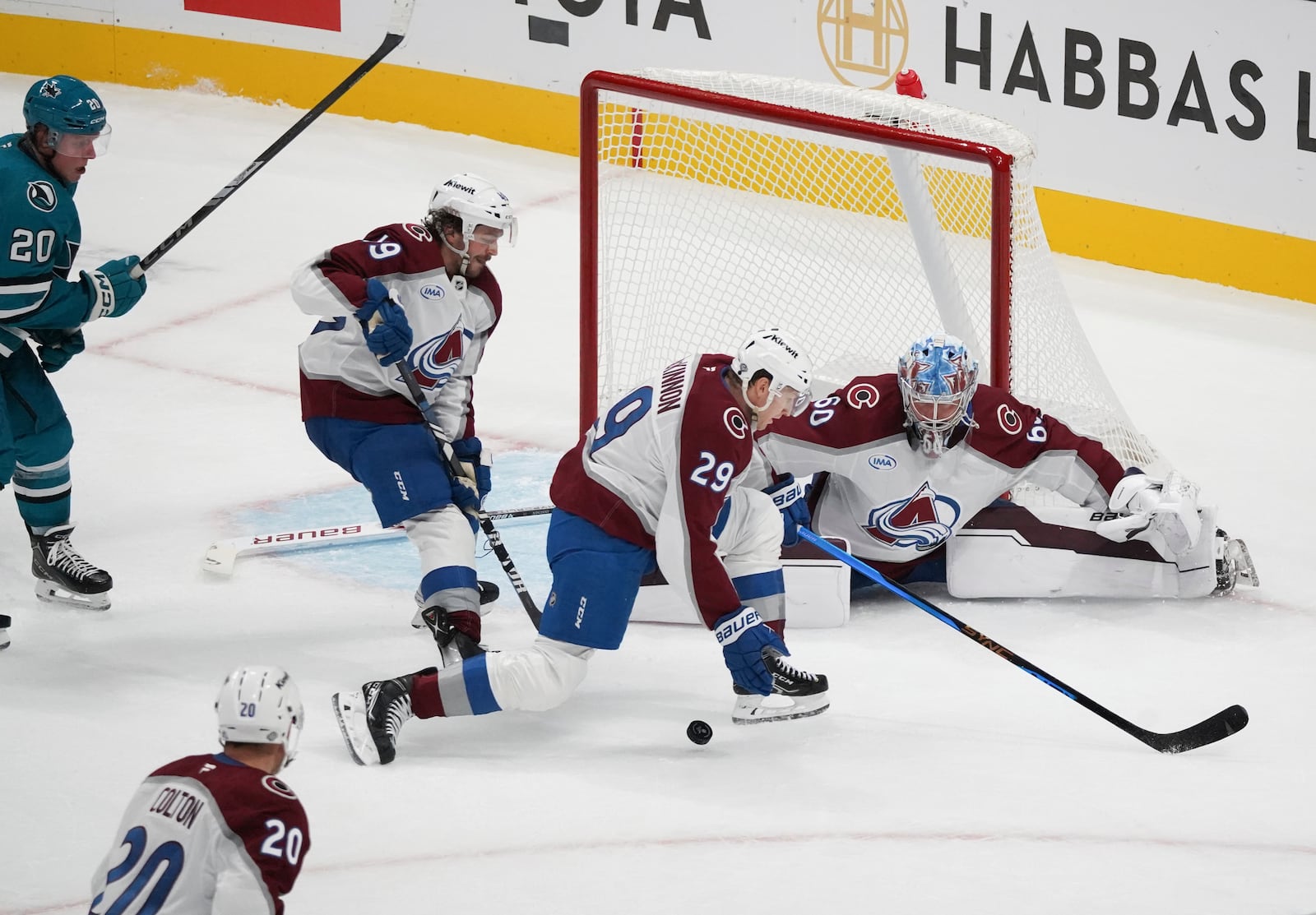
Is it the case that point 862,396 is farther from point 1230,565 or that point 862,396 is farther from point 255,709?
point 255,709

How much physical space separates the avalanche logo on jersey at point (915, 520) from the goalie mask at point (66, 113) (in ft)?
6.02

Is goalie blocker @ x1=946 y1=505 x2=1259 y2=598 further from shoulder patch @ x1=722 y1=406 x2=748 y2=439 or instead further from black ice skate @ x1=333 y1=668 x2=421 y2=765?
black ice skate @ x1=333 y1=668 x2=421 y2=765

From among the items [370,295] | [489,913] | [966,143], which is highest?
[966,143]

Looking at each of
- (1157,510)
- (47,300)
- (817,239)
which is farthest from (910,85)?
(47,300)

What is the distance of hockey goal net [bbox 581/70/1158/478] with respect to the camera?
4.43 meters

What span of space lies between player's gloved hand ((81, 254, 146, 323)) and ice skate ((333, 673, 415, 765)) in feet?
3.77

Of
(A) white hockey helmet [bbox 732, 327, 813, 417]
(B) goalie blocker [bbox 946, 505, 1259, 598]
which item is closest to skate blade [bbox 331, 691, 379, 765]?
(A) white hockey helmet [bbox 732, 327, 813, 417]

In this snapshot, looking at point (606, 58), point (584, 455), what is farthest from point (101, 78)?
point (584, 455)

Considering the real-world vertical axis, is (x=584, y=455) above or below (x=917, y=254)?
below

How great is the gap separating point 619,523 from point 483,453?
840 mm

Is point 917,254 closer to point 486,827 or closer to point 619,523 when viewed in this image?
point 619,523

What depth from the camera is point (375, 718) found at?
135 inches

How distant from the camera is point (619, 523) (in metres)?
3.45

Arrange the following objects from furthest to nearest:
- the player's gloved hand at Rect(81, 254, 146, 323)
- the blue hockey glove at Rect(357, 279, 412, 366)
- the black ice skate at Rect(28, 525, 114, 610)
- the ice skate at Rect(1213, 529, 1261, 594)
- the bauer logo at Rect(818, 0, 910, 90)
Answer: the bauer logo at Rect(818, 0, 910, 90)
the ice skate at Rect(1213, 529, 1261, 594)
the black ice skate at Rect(28, 525, 114, 610)
the player's gloved hand at Rect(81, 254, 146, 323)
the blue hockey glove at Rect(357, 279, 412, 366)
